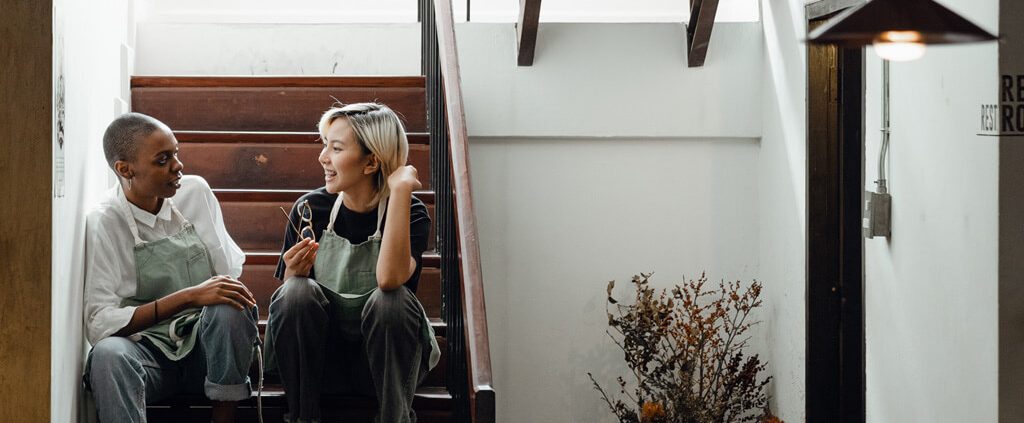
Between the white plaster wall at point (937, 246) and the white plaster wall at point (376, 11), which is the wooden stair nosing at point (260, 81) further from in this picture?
the white plaster wall at point (937, 246)

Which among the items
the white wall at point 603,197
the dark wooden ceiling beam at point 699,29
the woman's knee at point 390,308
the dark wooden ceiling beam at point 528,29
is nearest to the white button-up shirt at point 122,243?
the woman's knee at point 390,308

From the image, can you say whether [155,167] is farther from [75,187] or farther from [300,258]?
[300,258]

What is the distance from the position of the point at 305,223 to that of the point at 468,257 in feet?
1.83

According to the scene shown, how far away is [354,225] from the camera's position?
323 centimetres

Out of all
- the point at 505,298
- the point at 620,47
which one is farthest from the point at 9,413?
the point at 620,47

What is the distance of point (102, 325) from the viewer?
9.96 ft

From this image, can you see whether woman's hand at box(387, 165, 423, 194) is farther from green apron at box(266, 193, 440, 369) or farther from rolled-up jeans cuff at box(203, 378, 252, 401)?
rolled-up jeans cuff at box(203, 378, 252, 401)

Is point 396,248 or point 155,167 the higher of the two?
point 155,167

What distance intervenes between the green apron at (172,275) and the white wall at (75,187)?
5.8 inches

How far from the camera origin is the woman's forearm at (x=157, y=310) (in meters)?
3.04

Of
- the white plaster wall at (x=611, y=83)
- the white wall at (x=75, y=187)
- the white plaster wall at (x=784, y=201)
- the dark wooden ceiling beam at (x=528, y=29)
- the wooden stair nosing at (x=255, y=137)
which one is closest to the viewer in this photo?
the white wall at (x=75, y=187)

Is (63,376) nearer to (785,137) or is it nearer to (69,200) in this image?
(69,200)

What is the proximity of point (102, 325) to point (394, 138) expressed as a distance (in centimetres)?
90

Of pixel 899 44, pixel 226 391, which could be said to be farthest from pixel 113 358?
pixel 899 44
